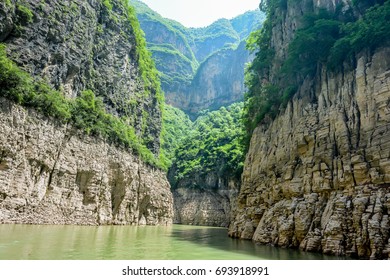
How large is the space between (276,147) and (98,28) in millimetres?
24377

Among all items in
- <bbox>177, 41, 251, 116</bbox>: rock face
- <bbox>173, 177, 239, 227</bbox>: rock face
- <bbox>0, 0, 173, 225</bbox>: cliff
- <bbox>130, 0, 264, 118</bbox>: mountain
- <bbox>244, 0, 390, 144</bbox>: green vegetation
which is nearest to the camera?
<bbox>244, 0, 390, 144</bbox>: green vegetation

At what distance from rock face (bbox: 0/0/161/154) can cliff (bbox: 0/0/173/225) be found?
9 cm

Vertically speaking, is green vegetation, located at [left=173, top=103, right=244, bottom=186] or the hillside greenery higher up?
the hillside greenery

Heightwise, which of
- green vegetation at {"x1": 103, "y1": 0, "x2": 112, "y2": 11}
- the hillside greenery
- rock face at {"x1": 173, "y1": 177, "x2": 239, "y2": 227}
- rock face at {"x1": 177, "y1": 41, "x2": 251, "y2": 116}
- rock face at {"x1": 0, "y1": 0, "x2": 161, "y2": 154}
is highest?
the hillside greenery

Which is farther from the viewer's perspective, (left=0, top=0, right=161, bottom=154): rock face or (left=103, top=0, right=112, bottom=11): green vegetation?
(left=103, top=0, right=112, bottom=11): green vegetation

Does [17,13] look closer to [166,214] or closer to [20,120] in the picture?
[20,120]

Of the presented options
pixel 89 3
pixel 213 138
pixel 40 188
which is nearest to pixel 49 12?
pixel 89 3

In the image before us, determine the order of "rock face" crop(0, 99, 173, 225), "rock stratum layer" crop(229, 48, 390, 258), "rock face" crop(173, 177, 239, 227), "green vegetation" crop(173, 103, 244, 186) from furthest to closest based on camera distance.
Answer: "green vegetation" crop(173, 103, 244, 186) < "rock face" crop(173, 177, 239, 227) < "rock face" crop(0, 99, 173, 225) < "rock stratum layer" crop(229, 48, 390, 258)

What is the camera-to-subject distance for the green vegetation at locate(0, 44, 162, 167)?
20234mm

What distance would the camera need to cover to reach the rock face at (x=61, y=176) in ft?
64.3

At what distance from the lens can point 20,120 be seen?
20547mm

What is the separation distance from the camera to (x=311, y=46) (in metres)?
17.8

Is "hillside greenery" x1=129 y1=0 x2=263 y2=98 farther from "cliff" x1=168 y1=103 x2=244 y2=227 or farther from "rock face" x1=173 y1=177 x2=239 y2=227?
"rock face" x1=173 y1=177 x2=239 y2=227

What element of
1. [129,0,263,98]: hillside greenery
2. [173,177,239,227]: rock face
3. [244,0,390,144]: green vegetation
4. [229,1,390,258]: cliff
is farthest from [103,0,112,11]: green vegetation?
[129,0,263,98]: hillside greenery
